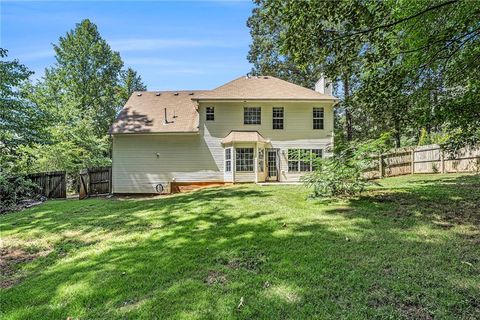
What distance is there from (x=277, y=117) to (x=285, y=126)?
67 centimetres

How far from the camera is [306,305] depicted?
3244 millimetres

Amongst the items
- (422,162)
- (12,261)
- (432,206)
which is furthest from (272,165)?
(12,261)

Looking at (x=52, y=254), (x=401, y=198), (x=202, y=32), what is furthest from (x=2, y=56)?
(x=401, y=198)

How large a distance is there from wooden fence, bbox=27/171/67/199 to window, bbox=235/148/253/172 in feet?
28.1

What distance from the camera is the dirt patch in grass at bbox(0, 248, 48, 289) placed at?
4844mm

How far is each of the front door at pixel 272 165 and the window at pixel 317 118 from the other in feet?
8.79

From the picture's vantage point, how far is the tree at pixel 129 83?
1310 inches

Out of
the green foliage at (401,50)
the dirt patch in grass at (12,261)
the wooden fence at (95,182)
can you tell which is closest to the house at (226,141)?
the wooden fence at (95,182)

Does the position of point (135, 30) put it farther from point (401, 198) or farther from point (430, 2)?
point (401, 198)

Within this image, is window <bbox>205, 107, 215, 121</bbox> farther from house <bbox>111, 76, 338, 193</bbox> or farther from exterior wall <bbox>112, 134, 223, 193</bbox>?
exterior wall <bbox>112, 134, 223, 193</bbox>

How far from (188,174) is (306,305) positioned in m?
13.7

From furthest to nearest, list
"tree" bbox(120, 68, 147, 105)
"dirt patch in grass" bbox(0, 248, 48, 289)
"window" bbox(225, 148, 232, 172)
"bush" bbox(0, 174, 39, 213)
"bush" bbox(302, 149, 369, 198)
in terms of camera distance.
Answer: "tree" bbox(120, 68, 147, 105), "window" bbox(225, 148, 232, 172), "bush" bbox(0, 174, 39, 213), "bush" bbox(302, 149, 369, 198), "dirt patch in grass" bbox(0, 248, 48, 289)

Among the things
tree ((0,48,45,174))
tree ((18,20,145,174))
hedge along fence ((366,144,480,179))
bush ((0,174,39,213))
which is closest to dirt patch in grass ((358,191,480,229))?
hedge along fence ((366,144,480,179))

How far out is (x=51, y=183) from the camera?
14539mm
